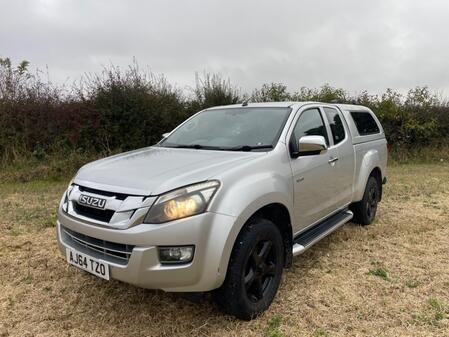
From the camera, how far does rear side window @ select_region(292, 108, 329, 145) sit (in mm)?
3988

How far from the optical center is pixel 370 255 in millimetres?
4582

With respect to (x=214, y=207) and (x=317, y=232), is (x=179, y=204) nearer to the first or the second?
(x=214, y=207)

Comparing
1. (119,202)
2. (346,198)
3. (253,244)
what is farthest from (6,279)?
(346,198)

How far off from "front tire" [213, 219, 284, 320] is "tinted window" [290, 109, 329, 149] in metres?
0.98

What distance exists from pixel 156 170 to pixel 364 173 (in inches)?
126

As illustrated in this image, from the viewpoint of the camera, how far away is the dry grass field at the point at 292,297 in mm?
3082

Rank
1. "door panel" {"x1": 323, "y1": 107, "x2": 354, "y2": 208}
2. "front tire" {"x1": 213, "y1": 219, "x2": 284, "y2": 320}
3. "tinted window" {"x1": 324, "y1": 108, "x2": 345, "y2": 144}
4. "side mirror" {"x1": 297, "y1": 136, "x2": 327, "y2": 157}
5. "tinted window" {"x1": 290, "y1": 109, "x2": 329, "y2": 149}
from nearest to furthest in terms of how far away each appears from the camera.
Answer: "front tire" {"x1": 213, "y1": 219, "x2": 284, "y2": 320}, "side mirror" {"x1": 297, "y1": 136, "x2": 327, "y2": 157}, "tinted window" {"x1": 290, "y1": 109, "x2": 329, "y2": 149}, "door panel" {"x1": 323, "y1": 107, "x2": 354, "y2": 208}, "tinted window" {"x1": 324, "y1": 108, "x2": 345, "y2": 144}

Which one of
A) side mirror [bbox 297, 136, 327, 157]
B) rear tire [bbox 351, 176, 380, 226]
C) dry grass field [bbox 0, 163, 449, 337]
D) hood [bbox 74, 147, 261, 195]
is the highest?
side mirror [bbox 297, 136, 327, 157]

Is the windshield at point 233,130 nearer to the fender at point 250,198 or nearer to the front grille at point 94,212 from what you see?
the fender at point 250,198

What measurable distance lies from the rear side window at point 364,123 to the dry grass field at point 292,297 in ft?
4.47

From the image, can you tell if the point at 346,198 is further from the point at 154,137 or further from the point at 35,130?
the point at 35,130

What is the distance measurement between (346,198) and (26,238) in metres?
3.98

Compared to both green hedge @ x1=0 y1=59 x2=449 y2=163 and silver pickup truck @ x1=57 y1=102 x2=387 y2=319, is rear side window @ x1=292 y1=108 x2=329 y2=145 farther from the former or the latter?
green hedge @ x1=0 y1=59 x2=449 y2=163

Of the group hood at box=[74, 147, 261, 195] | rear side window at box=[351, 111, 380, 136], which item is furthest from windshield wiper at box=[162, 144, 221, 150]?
rear side window at box=[351, 111, 380, 136]
